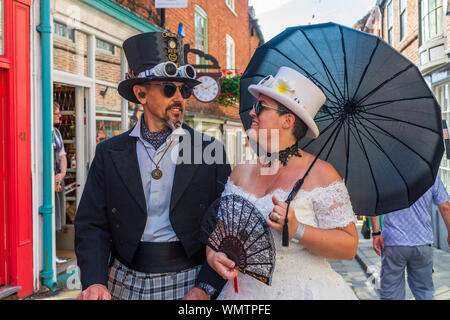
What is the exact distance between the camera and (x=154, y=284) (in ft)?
7.82

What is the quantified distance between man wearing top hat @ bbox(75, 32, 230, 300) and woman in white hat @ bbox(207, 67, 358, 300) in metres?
0.32

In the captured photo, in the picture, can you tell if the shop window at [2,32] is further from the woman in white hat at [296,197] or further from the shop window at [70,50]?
the woman in white hat at [296,197]

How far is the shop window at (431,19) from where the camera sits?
351 inches

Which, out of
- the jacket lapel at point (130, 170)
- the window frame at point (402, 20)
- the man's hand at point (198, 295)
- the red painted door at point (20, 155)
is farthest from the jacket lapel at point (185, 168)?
the window frame at point (402, 20)

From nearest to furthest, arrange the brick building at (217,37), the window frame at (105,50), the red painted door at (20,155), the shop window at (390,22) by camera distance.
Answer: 1. the red painted door at (20,155)
2. the window frame at (105,50)
3. the brick building at (217,37)
4. the shop window at (390,22)

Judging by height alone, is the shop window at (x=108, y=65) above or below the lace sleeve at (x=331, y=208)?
above

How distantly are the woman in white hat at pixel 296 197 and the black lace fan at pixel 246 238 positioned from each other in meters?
0.05

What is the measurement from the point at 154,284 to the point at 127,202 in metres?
0.46

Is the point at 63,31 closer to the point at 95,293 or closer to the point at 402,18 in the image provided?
the point at 95,293

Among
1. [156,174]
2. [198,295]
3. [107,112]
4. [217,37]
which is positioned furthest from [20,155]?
[217,37]

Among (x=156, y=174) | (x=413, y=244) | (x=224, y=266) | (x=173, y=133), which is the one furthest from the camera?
(x=413, y=244)

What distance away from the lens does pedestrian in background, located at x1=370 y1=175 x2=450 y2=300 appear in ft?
13.4
